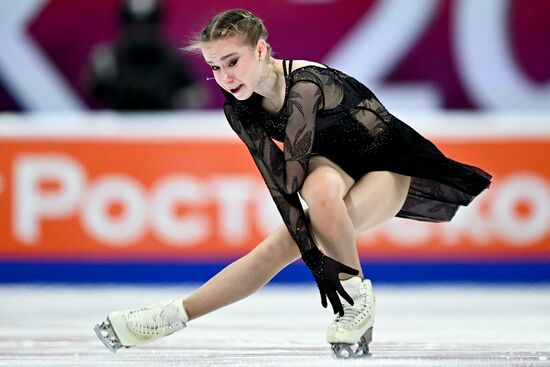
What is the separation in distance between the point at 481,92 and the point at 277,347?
4424 mm

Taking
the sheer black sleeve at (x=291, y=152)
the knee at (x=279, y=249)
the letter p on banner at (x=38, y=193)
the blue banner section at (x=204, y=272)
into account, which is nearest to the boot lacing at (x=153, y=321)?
the knee at (x=279, y=249)

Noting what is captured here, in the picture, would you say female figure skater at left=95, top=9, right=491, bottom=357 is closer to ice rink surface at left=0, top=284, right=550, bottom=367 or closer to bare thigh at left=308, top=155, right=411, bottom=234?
bare thigh at left=308, top=155, right=411, bottom=234

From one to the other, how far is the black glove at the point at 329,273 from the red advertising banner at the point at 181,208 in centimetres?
245

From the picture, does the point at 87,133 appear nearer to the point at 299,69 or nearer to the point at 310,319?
the point at 310,319

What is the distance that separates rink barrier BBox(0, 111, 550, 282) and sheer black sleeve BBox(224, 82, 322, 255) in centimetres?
235

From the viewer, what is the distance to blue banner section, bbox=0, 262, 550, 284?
5.29 meters

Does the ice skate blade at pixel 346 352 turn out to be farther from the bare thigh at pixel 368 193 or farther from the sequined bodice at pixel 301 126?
the bare thigh at pixel 368 193

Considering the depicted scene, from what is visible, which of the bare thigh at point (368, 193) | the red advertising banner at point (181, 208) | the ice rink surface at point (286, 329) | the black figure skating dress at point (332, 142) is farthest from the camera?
the red advertising banner at point (181, 208)

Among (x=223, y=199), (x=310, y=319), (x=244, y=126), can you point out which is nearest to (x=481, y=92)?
(x=223, y=199)

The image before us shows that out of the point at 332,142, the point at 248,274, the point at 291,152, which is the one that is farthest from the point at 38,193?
the point at 291,152

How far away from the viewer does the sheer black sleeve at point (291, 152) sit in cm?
277

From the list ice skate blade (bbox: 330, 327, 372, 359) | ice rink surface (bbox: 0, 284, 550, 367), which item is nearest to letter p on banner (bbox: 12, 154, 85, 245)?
ice rink surface (bbox: 0, 284, 550, 367)

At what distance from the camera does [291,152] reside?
278cm

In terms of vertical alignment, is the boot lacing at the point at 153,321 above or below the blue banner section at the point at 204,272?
below
